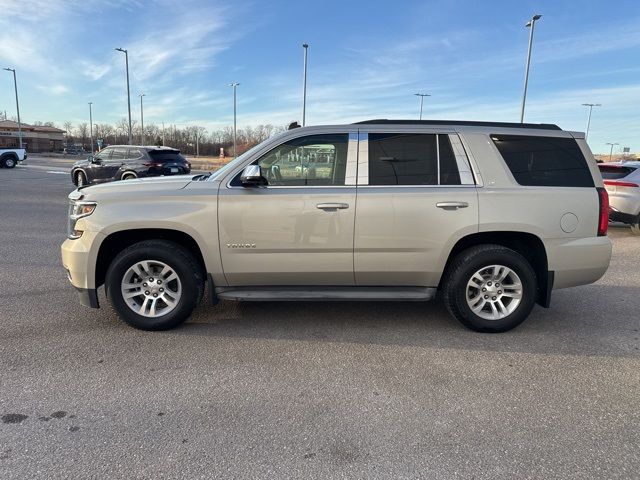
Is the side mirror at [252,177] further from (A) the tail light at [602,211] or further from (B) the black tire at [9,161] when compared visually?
(B) the black tire at [9,161]

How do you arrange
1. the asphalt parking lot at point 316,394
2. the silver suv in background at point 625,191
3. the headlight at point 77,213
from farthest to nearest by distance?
the silver suv in background at point 625,191
the headlight at point 77,213
the asphalt parking lot at point 316,394

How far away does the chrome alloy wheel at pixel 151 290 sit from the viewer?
163 inches

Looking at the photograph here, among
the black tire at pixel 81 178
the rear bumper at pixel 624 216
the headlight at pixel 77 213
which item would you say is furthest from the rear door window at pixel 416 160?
the black tire at pixel 81 178

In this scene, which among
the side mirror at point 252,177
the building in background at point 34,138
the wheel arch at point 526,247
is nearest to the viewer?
the side mirror at point 252,177

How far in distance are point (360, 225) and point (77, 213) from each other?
8.37 feet

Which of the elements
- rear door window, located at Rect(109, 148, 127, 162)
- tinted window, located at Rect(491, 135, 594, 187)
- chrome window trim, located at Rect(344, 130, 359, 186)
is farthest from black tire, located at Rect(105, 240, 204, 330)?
rear door window, located at Rect(109, 148, 127, 162)

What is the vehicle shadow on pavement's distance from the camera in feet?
13.5

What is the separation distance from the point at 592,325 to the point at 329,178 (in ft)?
10.0

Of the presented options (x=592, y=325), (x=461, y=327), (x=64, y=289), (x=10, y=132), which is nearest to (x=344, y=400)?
(x=461, y=327)

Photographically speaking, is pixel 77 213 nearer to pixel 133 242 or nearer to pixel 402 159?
pixel 133 242

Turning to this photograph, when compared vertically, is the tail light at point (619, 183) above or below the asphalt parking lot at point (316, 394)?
above

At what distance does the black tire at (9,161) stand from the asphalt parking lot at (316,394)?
31738mm

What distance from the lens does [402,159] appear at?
4223 mm

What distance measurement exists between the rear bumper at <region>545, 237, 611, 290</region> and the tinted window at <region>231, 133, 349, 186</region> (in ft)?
6.83
